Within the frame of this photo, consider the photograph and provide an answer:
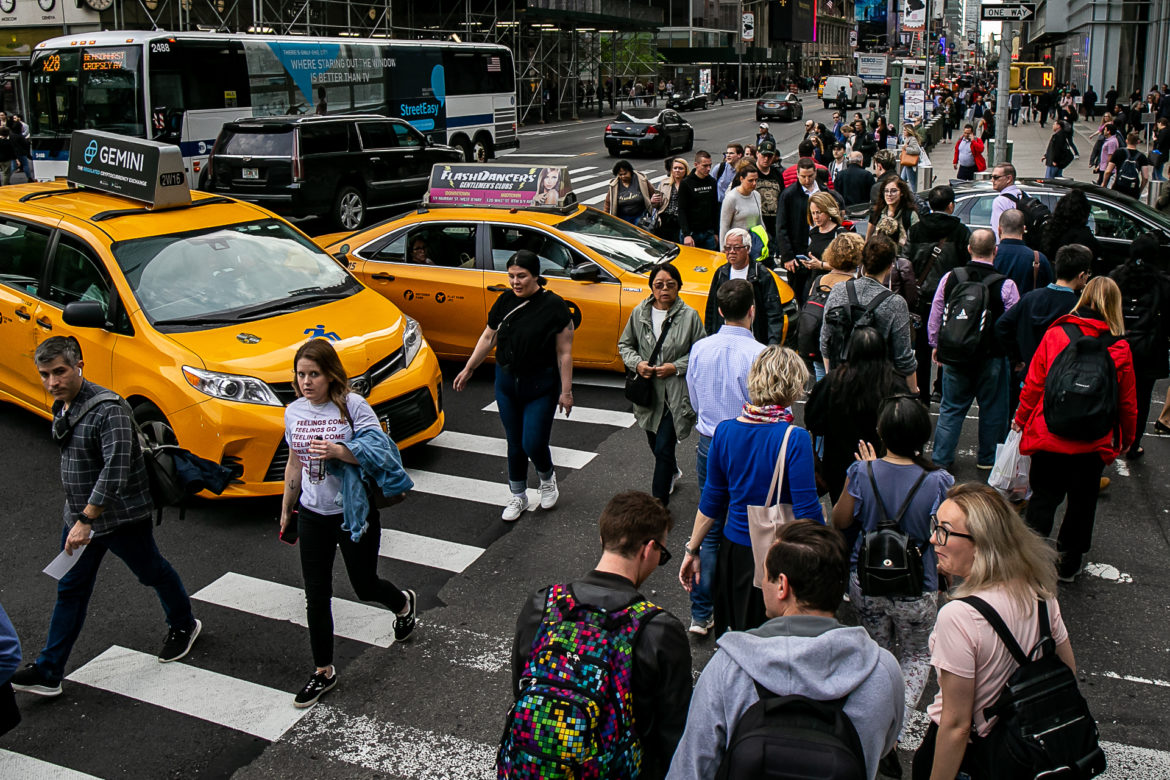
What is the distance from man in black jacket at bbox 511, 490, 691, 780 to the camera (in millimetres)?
2955

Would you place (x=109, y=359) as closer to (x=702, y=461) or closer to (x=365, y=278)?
(x=365, y=278)

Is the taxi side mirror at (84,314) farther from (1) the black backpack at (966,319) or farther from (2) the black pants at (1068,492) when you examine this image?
(2) the black pants at (1068,492)

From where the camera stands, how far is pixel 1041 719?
3.09m

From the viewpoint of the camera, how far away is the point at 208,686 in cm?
523

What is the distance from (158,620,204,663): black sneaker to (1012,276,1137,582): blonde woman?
182 inches

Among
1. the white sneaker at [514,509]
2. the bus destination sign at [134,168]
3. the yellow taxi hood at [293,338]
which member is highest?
the bus destination sign at [134,168]

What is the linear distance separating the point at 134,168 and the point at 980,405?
267 inches

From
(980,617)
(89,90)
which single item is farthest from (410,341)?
(89,90)

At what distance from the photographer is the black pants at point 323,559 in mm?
4938

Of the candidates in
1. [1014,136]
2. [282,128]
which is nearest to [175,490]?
[282,128]

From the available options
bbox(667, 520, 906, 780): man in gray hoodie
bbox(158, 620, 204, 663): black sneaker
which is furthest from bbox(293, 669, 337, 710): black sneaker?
bbox(667, 520, 906, 780): man in gray hoodie

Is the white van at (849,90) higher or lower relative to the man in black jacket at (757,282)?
higher

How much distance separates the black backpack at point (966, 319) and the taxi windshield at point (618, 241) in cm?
330

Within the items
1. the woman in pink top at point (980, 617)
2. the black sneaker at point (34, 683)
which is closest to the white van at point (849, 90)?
the black sneaker at point (34, 683)
